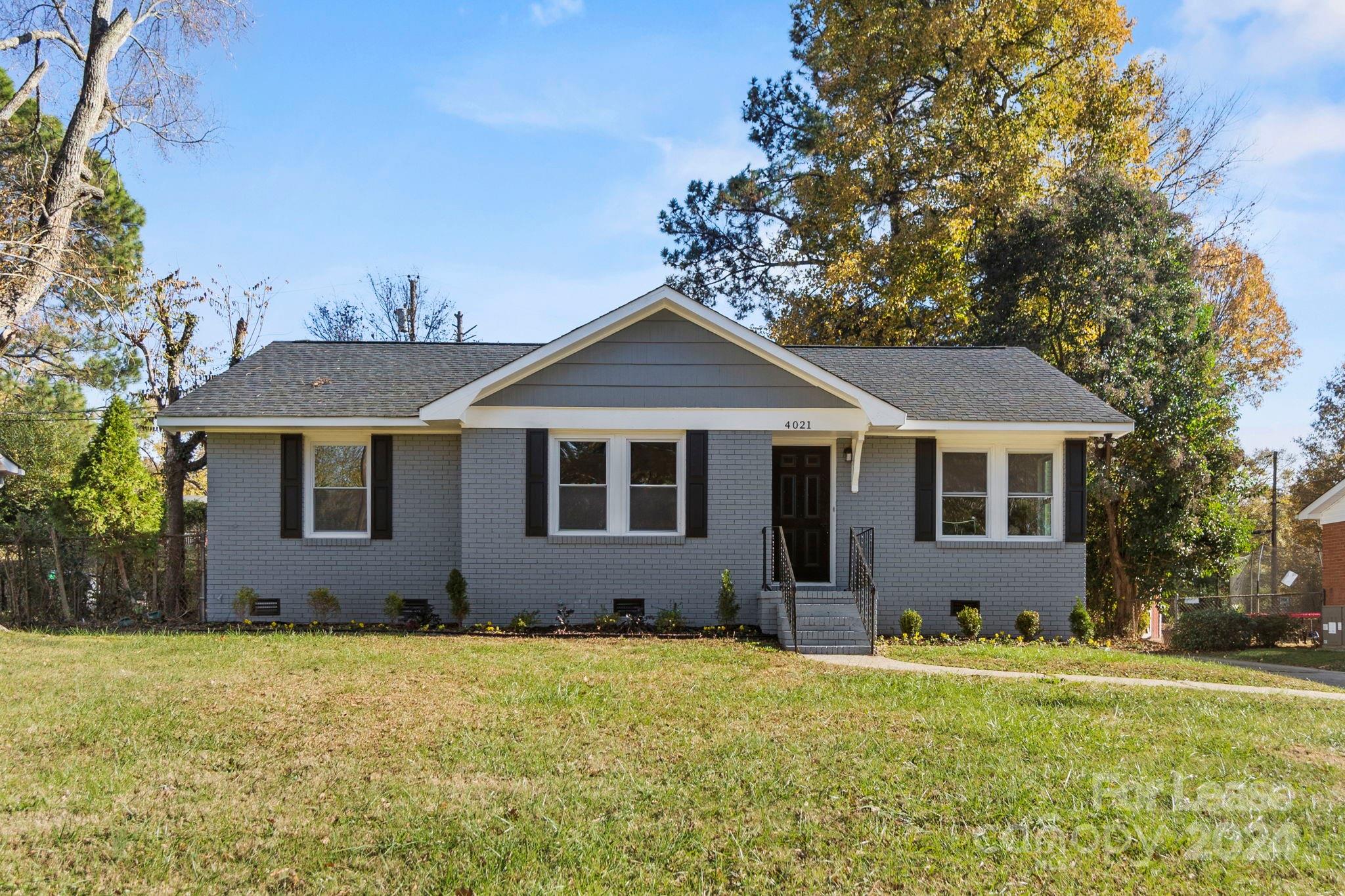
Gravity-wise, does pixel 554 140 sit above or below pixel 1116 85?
below

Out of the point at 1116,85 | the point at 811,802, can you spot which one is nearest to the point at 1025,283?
the point at 1116,85

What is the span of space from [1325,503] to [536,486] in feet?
56.8

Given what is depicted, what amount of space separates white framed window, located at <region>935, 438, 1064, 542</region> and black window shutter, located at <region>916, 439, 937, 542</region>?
160 millimetres

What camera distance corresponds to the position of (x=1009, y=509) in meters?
14.2

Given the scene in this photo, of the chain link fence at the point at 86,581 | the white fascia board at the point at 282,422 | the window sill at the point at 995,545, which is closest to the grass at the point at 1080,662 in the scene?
the window sill at the point at 995,545

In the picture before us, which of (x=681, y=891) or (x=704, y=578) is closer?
(x=681, y=891)

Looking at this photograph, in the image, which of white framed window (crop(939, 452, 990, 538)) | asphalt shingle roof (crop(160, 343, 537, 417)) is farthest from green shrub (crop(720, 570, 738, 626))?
asphalt shingle roof (crop(160, 343, 537, 417))

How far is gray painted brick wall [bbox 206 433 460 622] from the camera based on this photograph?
1381 centimetres

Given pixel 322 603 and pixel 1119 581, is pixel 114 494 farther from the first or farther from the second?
pixel 1119 581

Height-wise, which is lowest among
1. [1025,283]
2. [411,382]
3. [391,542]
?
[391,542]

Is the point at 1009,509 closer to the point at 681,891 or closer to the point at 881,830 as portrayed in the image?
the point at 881,830

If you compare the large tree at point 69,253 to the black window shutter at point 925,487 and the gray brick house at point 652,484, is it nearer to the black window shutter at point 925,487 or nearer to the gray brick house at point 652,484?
the gray brick house at point 652,484

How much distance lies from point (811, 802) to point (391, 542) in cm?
953

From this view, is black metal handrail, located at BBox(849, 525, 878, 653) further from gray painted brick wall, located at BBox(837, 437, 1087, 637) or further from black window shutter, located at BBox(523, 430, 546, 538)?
black window shutter, located at BBox(523, 430, 546, 538)
